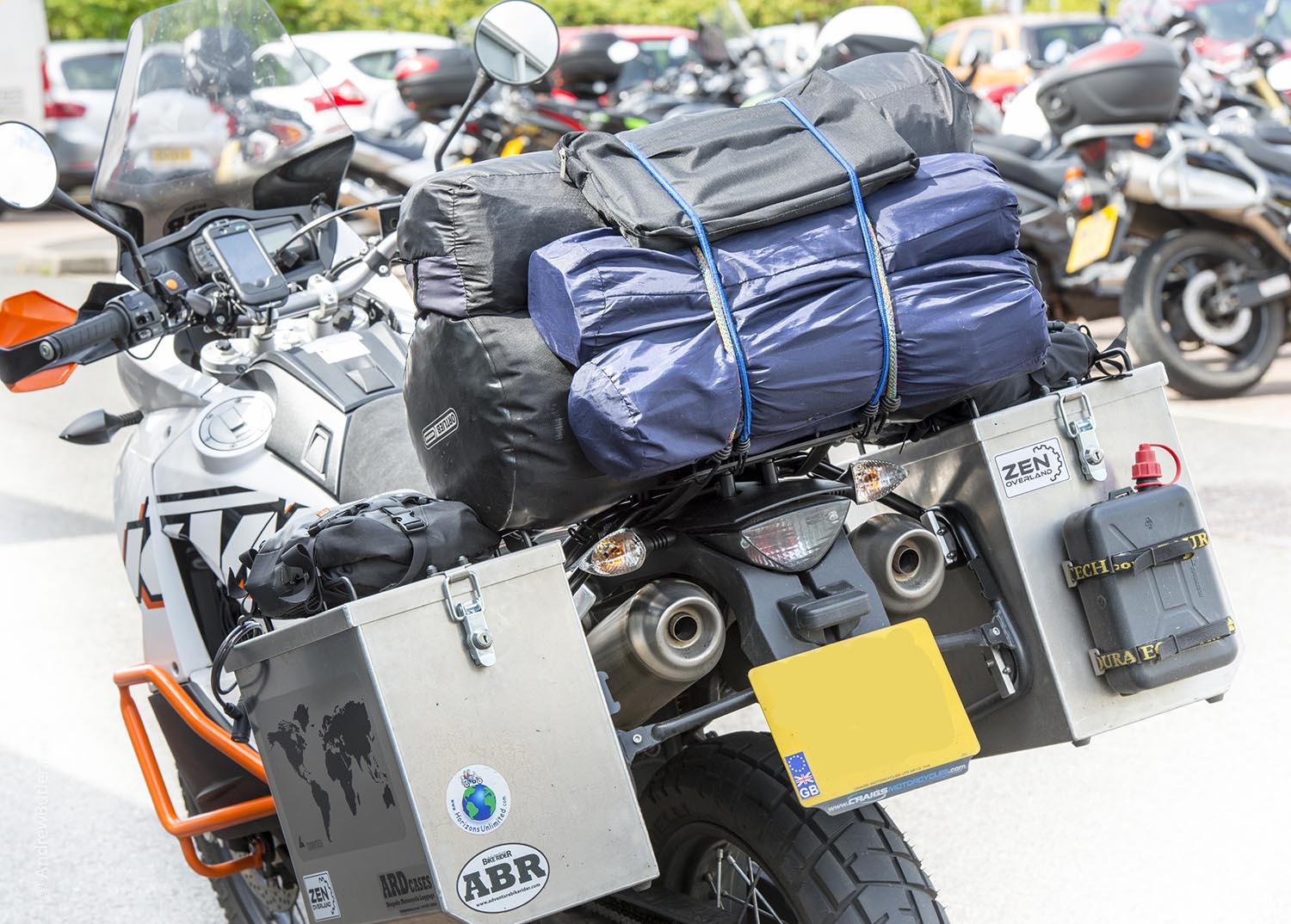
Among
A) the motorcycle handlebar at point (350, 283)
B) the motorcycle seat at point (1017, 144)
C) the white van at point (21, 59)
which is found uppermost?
the white van at point (21, 59)

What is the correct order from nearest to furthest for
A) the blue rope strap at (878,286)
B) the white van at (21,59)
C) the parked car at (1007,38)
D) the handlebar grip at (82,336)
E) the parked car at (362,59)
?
the blue rope strap at (878,286) < the handlebar grip at (82,336) < the parked car at (362,59) < the white van at (21,59) < the parked car at (1007,38)

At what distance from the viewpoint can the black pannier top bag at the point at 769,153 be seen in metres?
2.06

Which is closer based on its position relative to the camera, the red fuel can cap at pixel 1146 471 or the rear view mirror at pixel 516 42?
the red fuel can cap at pixel 1146 471

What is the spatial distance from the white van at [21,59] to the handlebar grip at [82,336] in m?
13.0

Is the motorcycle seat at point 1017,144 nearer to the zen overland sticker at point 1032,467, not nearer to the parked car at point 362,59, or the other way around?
the parked car at point 362,59

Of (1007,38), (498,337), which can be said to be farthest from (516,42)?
(1007,38)

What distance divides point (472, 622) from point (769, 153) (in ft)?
2.51

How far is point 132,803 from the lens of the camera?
13.4ft

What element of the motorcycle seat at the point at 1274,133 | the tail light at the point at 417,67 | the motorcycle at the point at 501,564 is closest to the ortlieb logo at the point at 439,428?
the motorcycle at the point at 501,564

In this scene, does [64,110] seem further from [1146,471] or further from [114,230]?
[1146,471]

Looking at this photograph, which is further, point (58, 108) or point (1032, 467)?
point (58, 108)

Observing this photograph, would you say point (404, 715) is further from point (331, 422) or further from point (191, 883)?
point (191, 883)

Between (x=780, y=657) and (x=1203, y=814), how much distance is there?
1860 mm

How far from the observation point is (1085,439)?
2.38m
